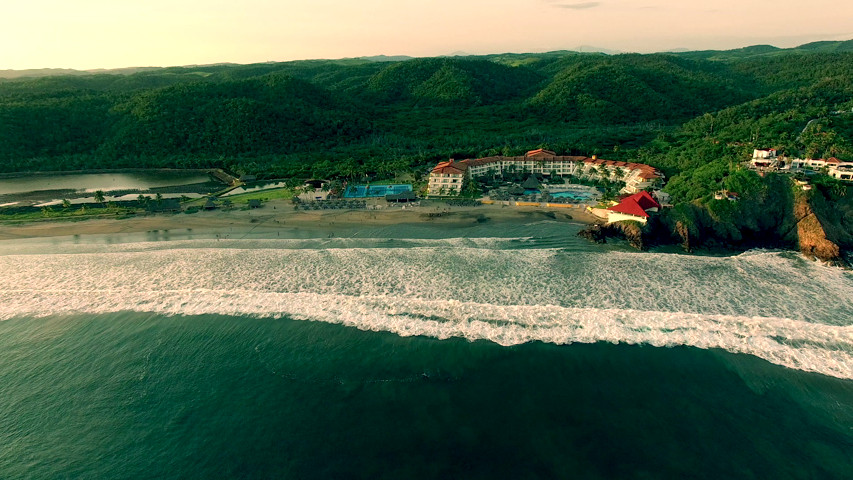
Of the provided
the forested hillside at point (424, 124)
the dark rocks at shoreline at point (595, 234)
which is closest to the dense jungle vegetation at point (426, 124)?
the forested hillside at point (424, 124)

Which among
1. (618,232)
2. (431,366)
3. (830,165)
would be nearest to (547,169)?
(618,232)

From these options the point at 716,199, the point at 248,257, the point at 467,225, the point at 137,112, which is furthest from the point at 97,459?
the point at 137,112

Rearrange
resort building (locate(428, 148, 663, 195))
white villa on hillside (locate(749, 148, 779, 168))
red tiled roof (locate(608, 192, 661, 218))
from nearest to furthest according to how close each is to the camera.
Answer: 1. red tiled roof (locate(608, 192, 661, 218))
2. white villa on hillside (locate(749, 148, 779, 168))
3. resort building (locate(428, 148, 663, 195))

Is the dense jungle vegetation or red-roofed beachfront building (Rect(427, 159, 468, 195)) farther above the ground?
the dense jungle vegetation

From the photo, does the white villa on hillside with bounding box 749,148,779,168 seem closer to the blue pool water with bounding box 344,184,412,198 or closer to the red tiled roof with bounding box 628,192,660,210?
the red tiled roof with bounding box 628,192,660,210

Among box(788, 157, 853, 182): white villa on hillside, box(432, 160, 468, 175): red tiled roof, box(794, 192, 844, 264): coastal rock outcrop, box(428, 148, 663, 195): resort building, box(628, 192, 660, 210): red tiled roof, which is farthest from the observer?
box(432, 160, 468, 175): red tiled roof

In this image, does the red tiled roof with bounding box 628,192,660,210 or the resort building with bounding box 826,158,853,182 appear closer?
the red tiled roof with bounding box 628,192,660,210

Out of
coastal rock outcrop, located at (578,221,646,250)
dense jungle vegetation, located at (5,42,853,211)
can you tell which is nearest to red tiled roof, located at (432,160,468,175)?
dense jungle vegetation, located at (5,42,853,211)

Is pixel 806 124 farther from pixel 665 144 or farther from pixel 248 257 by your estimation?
pixel 248 257

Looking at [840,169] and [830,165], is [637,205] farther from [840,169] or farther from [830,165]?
[840,169]
